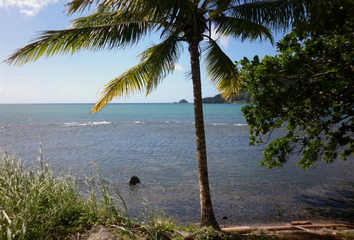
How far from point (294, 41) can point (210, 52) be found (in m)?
2.44

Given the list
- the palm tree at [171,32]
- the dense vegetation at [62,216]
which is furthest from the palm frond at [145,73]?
the dense vegetation at [62,216]

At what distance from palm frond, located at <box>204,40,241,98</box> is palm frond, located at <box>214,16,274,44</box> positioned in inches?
19.9

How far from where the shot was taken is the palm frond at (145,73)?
689 cm

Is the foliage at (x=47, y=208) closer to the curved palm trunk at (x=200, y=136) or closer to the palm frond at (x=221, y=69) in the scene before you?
the curved palm trunk at (x=200, y=136)

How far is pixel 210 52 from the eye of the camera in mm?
7578

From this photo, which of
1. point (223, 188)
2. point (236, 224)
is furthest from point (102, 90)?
point (223, 188)

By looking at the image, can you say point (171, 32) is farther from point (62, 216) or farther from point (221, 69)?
point (62, 216)

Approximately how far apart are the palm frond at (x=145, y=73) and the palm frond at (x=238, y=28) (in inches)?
45.5

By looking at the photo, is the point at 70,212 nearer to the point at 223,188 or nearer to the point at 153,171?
the point at 223,188

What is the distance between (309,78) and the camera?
5.95 meters

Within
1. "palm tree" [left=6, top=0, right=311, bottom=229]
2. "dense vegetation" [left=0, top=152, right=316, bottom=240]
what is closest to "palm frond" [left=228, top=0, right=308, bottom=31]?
"palm tree" [left=6, top=0, right=311, bottom=229]

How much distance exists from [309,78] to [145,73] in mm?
3902

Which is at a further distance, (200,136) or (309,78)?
(200,136)

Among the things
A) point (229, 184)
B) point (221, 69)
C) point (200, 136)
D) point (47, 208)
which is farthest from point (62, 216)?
point (229, 184)
